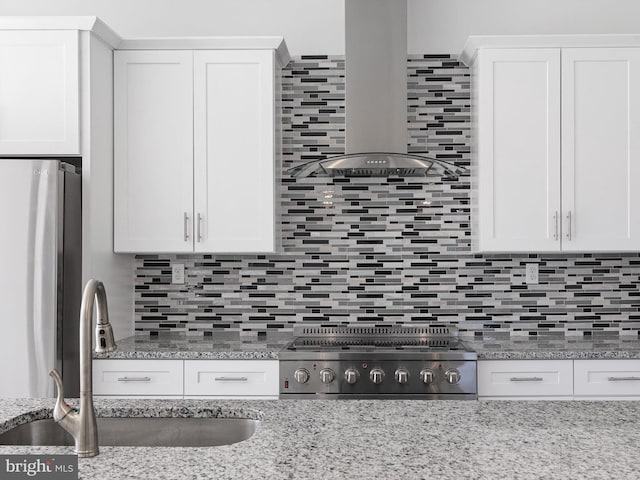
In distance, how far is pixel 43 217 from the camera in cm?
276

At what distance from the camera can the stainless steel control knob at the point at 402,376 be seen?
276cm

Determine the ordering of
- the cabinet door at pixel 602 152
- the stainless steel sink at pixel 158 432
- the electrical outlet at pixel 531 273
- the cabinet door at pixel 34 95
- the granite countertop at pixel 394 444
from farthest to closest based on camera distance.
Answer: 1. the electrical outlet at pixel 531 273
2. the cabinet door at pixel 602 152
3. the cabinet door at pixel 34 95
4. the stainless steel sink at pixel 158 432
5. the granite countertop at pixel 394 444

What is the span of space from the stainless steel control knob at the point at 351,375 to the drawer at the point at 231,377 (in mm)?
333

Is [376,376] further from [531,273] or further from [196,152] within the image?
[196,152]

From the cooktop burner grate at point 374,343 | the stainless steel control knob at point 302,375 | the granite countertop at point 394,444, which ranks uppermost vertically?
the granite countertop at point 394,444

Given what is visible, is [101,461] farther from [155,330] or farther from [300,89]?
[300,89]

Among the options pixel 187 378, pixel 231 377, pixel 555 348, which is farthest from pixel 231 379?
pixel 555 348

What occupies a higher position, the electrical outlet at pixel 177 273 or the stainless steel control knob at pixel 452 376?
the electrical outlet at pixel 177 273

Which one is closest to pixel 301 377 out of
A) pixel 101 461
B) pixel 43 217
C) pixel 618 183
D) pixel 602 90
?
pixel 43 217

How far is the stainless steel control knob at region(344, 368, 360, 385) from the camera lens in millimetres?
2768

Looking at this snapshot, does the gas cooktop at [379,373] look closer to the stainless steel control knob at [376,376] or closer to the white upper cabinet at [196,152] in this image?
the stainless steel control knob at [376,376]

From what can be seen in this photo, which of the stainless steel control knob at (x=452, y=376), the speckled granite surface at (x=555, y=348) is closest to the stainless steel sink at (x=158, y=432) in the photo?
the stainless steel control knob at (x=452, y=376)

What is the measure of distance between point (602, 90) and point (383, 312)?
66.6 inches

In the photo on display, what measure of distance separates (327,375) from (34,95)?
1993 millimetres
